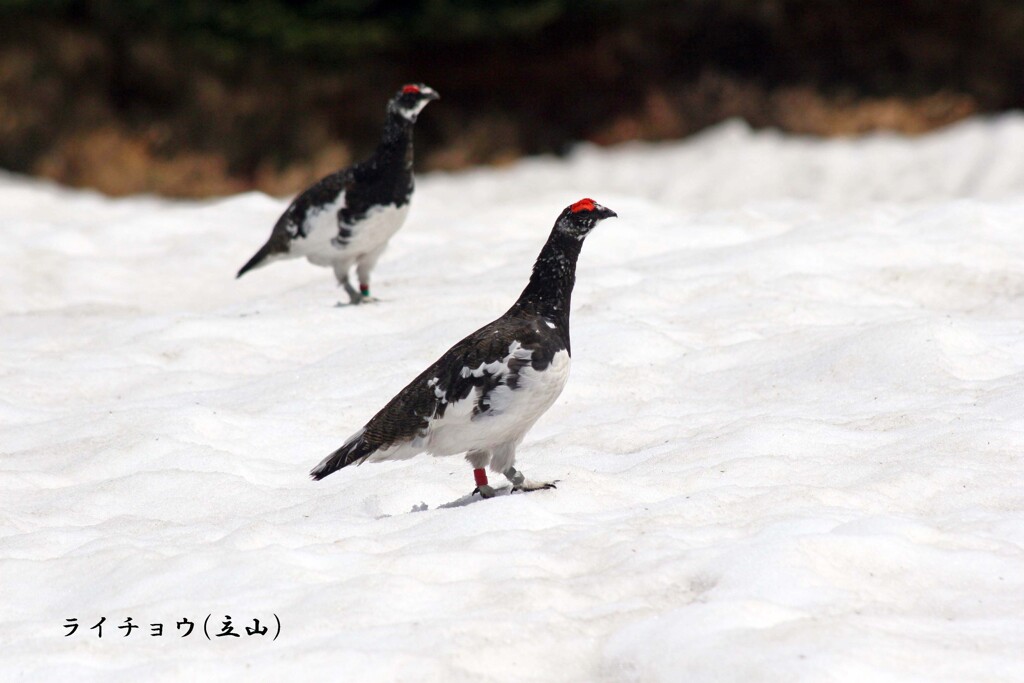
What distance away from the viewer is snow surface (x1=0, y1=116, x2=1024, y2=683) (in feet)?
12.1

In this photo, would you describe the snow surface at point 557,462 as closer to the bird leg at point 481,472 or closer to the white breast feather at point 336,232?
the bird leg at point 481,472

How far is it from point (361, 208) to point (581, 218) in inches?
145

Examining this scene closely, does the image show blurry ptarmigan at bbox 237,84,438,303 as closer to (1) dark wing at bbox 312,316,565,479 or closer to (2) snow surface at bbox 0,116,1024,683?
(2) snow surface at bbox 0,116,1024,683

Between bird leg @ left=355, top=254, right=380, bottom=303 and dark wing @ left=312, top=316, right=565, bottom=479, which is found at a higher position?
bird leg @ left=355, top=254, right=380, bottom=303

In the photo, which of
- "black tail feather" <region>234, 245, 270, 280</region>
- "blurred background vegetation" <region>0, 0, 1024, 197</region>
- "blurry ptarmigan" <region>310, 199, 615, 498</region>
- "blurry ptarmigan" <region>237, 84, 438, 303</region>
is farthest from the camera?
"blurred background vegetation" <region>0, 0, 1024, 197</region>

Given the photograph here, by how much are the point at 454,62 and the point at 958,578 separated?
17.8 meters

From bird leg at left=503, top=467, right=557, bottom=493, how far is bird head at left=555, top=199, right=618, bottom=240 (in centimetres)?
100

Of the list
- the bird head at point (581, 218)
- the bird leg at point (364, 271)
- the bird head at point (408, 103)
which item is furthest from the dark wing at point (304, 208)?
the bird head at point (581, 218)

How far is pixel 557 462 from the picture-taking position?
5676 mm

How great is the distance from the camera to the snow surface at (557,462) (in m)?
3.70

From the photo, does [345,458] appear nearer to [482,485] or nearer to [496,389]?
[482,485]

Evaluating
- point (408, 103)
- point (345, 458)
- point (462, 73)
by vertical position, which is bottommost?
point (345, 458)

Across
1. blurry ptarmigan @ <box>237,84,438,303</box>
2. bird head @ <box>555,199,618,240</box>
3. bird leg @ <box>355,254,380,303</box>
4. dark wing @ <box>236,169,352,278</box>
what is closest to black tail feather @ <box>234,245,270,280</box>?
dark wing @ <box>236,169,352,278</box>

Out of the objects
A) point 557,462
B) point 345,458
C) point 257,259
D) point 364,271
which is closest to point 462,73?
point 257,259
